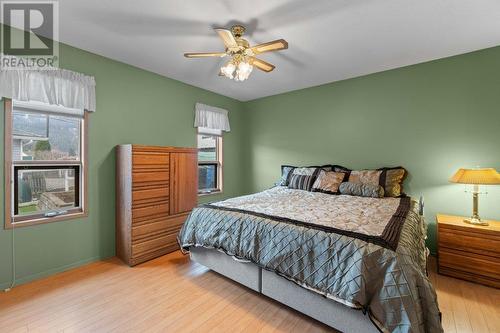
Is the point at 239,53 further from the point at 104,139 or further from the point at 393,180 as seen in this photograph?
the point at 393,180

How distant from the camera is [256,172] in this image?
15.3 ft

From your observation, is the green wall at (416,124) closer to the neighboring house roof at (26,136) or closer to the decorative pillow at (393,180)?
the decorative pillow at (393,180)

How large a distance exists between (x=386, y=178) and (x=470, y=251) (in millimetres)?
1090

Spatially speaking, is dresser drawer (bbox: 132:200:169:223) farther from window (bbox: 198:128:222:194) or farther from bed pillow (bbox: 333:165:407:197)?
bed pillow (bbox: 333:165:407:197)

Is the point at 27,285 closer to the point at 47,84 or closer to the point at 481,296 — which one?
the point at 47,84

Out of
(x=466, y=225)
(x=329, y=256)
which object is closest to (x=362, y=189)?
(x=466, y=225)

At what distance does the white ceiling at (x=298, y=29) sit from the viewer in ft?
6.09

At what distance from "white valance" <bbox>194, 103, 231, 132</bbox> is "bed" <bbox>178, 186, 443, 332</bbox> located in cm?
189

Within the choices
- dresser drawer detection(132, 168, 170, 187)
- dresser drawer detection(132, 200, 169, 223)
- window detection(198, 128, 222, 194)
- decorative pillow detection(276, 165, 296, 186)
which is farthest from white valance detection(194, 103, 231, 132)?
dresser drawer detection(132, 200, 169, 223)

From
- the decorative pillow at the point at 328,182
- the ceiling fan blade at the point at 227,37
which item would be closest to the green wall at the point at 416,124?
the decorative pillow at the point at 328,182

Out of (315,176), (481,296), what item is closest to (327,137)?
(315,176)

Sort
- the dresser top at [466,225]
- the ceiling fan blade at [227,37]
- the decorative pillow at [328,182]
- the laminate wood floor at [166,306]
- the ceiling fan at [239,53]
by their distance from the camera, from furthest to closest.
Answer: the decorative pillow at [328,182], the dresser top at [466,225], the ceiling fan at [239,53], the ceiling fan blade at [227,37], the laminate wood floor at [166,306]

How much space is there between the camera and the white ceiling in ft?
6.09

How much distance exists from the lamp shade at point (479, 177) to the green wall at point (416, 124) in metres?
0.47
